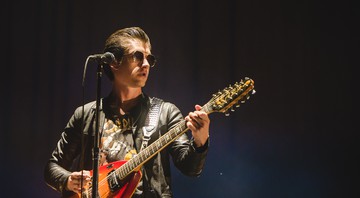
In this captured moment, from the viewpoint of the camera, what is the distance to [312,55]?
3.64 meters

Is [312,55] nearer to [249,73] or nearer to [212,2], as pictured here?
[249,73]

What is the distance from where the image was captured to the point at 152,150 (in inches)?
94.0

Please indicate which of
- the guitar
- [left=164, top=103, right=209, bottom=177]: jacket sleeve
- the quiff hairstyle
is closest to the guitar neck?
the guitar

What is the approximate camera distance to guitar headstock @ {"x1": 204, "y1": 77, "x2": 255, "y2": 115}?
2278mm

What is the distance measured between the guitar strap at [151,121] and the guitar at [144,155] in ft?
0.28

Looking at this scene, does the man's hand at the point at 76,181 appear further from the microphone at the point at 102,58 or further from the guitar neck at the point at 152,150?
the microphone at the point at 102,58

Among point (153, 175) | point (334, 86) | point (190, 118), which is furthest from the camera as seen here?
point (334, 86)

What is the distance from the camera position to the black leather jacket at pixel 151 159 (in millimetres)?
2357

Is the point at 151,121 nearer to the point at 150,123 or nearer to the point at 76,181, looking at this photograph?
the point at 150,123

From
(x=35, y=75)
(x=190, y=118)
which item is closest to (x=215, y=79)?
(x=190, y=118)

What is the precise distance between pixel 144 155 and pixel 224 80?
1.64 m

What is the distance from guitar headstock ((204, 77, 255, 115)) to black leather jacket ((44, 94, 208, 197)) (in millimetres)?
255

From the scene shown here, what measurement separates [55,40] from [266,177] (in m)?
2.70

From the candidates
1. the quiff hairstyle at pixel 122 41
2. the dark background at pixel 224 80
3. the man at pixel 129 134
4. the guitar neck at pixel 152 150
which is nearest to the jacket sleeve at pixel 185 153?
the man at pixel 129 134
